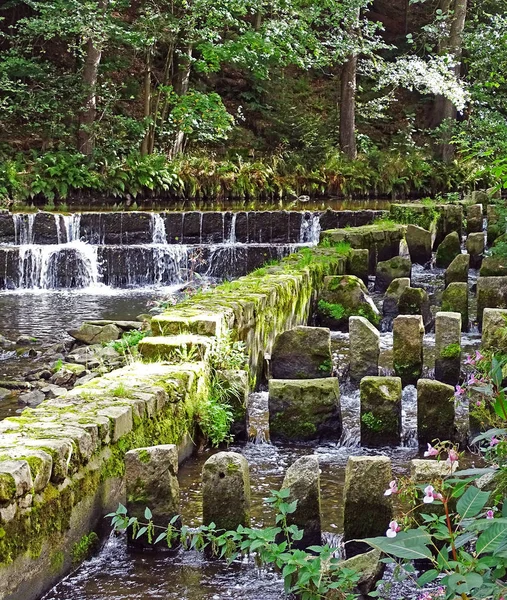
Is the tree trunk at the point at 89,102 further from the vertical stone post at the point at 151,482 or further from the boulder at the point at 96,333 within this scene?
the vertical stone post at the point at 151,482

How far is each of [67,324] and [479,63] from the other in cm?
846

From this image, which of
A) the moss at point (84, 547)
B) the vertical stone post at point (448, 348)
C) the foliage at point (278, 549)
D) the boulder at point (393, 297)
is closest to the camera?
the foliage at point (278, 549)

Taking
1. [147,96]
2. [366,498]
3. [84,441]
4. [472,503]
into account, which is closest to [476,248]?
[366,498]

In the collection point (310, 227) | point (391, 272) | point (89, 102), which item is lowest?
point (391, 272)

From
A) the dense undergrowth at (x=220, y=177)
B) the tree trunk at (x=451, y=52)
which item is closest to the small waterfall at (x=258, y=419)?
the dense undergrowth at (x=220, y=177)

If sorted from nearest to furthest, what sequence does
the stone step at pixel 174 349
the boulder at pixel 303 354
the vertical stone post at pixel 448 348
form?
the stone step at pixel 174 349
the boulder at pixel 303 354
the vertical stone post at pixel 448 348

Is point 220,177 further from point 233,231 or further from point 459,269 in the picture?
point 459,269

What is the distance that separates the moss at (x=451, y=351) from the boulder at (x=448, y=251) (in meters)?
7.04

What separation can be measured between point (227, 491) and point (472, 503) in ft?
7.87

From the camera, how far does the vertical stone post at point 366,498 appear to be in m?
4.36

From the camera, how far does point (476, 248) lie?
14.4m

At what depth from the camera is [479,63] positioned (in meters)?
15.0

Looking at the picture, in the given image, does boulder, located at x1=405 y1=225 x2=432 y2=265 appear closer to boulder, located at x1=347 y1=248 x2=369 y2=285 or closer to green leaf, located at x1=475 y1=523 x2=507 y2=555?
boulder, located at x1=347 y1=248 x2=369 y2=285

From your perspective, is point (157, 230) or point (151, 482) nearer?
point (151, 482)
